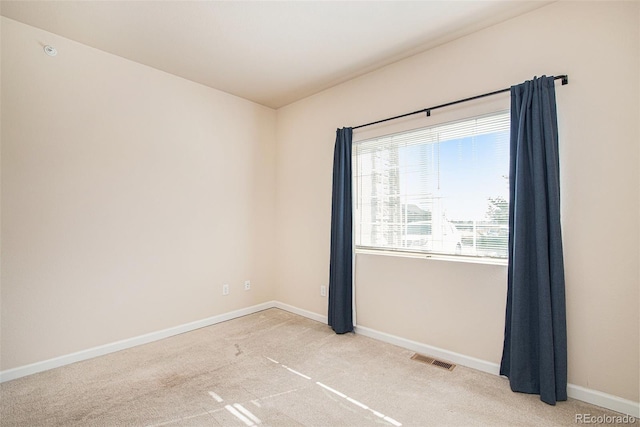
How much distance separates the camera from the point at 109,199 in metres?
2.87

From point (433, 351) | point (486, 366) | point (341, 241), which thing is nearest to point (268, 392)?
point (433, 351)

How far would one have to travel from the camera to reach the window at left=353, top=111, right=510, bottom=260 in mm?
2502

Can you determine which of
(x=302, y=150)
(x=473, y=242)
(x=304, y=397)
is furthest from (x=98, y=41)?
(x=473, y=242)

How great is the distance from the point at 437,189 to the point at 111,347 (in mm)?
3354

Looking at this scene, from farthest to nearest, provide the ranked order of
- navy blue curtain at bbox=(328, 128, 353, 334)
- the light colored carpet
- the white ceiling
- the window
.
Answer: navy blue curtain at bbox=(328, 128, 353, 334), the window, the white ceiling, the light colored carpet

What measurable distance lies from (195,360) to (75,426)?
3.04 feet

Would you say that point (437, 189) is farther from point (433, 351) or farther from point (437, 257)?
point (433, 351)

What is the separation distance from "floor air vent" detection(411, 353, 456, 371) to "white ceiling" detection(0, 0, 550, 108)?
9.19 feet

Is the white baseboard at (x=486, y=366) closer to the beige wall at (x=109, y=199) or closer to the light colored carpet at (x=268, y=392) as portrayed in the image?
the light colored carpet at (x=268, y=392)

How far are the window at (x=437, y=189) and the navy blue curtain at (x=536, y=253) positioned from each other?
0.69 feet

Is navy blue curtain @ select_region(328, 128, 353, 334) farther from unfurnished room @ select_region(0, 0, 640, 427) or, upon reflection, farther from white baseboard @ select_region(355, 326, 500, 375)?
white baseboard @ select_region(355, 326, 500, 375)

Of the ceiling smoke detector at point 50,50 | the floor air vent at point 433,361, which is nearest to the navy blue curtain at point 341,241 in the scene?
the floor air vent at point 433,361

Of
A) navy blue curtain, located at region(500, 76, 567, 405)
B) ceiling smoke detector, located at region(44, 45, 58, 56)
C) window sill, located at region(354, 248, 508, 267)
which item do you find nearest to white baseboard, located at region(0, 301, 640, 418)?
navy blue curtain, located at region(500, 76, 567, 405)

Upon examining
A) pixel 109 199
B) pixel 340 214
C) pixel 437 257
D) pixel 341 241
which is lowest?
pixel 437 257
